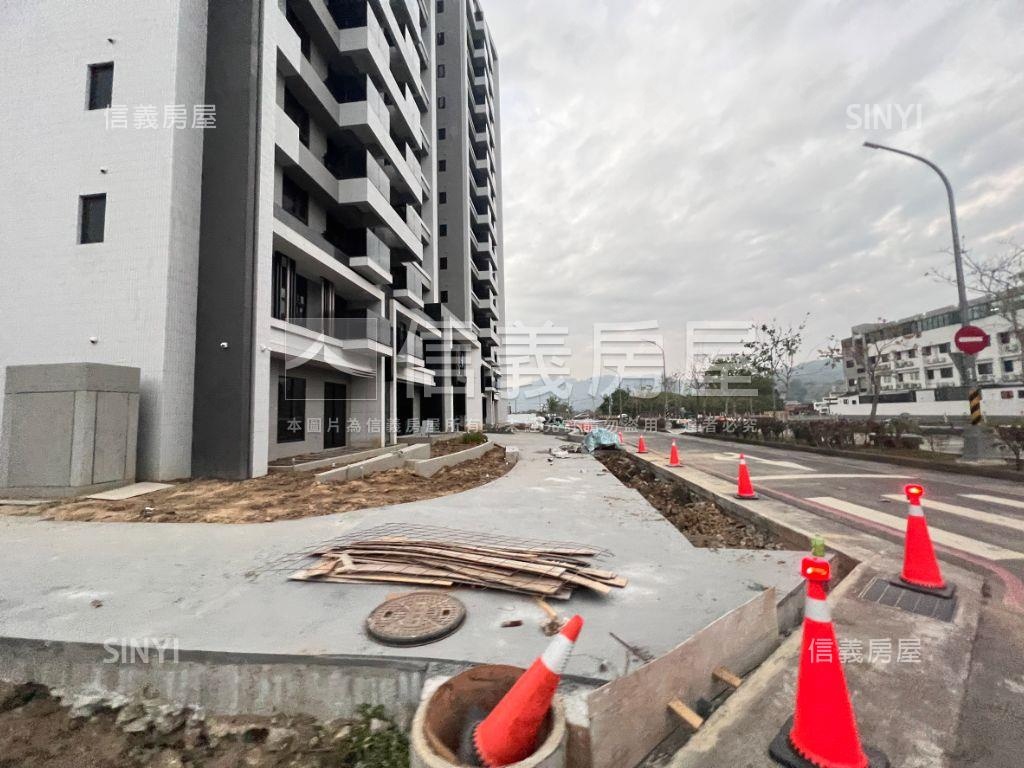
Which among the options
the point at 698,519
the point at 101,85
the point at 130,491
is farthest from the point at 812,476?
the point at 101,85

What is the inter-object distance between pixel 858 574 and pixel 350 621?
4142mm

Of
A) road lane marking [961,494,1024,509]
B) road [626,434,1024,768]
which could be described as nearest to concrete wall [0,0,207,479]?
road [626,434,1024,768]

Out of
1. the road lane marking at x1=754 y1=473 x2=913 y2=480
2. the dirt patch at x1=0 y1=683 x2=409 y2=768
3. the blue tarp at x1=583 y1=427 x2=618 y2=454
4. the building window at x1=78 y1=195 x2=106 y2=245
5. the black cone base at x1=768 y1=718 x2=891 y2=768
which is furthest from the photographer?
the blue tarp at x1=583 y1=427 x2=618 y2=454

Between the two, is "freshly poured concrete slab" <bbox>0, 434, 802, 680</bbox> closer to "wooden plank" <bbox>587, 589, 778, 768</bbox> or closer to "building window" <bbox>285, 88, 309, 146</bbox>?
"wooden plank" <bbox>587, 589, 778, 768</bbox>

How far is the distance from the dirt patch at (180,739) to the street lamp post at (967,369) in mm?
14466

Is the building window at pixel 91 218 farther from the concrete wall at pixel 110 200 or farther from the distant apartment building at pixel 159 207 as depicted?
the concrete wall at pixel 110 200

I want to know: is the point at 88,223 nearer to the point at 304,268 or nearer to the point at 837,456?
the point at 304,268

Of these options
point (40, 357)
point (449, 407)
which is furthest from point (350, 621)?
point (449, 407)

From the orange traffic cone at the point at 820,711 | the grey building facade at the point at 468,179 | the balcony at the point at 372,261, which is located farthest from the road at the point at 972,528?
the grey building facade at the point at 468,179

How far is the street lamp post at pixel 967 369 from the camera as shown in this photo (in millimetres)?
10938

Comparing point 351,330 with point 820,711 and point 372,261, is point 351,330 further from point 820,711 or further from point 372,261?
point 820,711

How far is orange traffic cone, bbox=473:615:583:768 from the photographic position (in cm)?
158

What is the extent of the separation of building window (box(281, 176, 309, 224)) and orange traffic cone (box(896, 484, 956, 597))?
1610 cm

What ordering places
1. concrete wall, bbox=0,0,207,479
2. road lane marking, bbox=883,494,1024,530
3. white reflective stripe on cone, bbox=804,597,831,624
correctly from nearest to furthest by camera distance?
white reflective stripe on cone, bbox=804,597,831,624 < road lane marking, bbox=883,494,1024,530 < concrete wall, bbox=0,0,207,479
